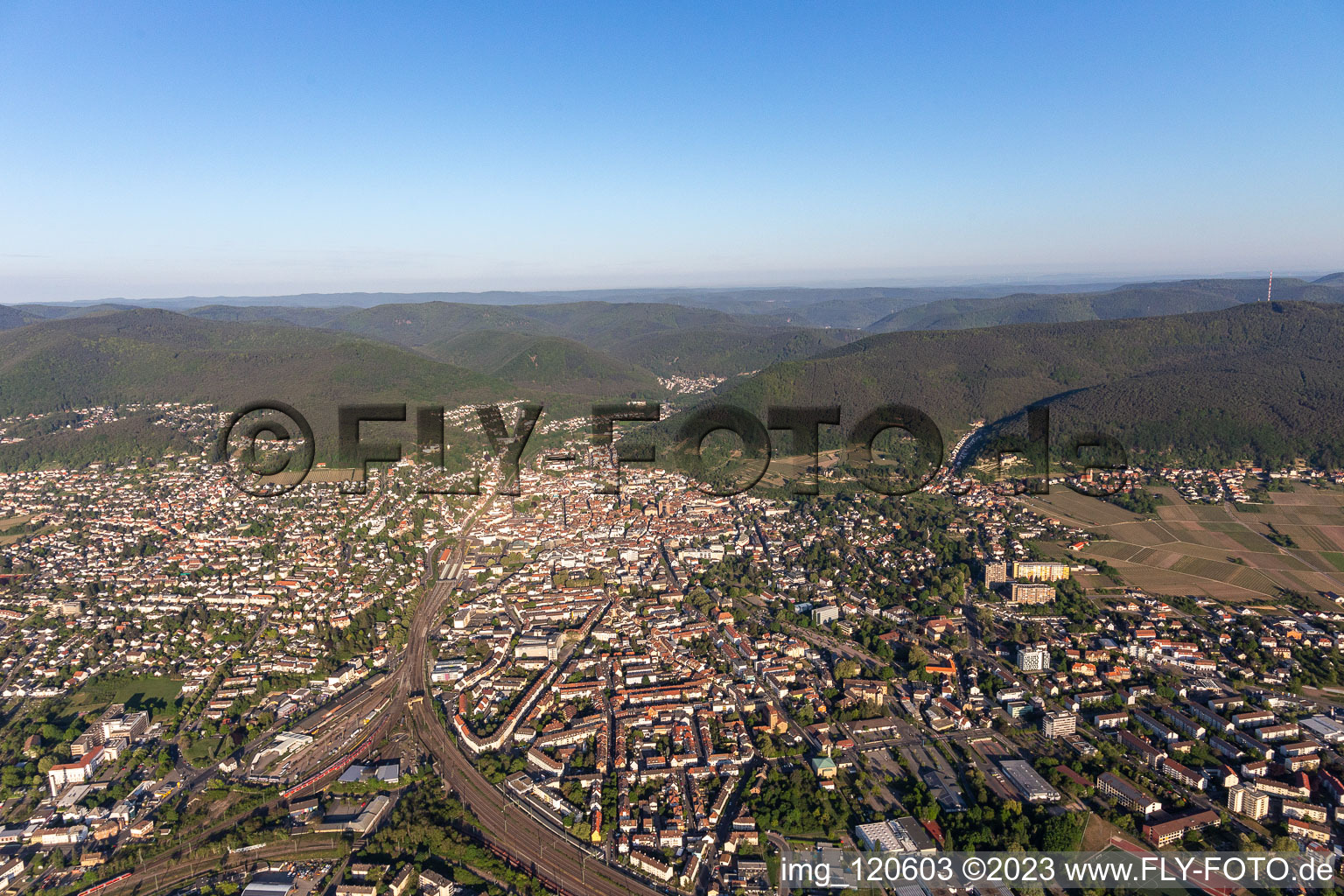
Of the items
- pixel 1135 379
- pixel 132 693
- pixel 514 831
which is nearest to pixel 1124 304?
pixel 1135 379

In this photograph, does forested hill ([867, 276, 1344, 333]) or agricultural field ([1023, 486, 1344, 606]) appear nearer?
agricultural field ([1023, 486, 1344, 606])

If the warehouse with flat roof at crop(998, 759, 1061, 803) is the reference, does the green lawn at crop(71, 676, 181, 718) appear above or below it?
above

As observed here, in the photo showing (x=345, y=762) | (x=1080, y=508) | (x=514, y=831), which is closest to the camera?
(x=514, y=831)

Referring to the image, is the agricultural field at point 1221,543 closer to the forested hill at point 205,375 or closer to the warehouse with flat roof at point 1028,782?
the warehouse with flat roof at point 1028,782

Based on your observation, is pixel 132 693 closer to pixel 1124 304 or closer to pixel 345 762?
pixel 345 762

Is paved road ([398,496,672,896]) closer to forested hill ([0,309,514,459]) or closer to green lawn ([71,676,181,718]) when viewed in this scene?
green lawn ([71,676,181,718])

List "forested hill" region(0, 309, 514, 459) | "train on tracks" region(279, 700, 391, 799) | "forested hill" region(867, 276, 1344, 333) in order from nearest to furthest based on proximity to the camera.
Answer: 1. "train on tracks" region(279, 700, 391, 799)
2. "forested hill" region(0, 309, 514, 459)
3. "forested hill" region(867, 276, 1344, 333)

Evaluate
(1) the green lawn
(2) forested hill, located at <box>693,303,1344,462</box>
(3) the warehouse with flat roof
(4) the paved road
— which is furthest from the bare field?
(1) the green lawn

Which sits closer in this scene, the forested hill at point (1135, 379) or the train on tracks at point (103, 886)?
the train on tracks at point (103, 886)

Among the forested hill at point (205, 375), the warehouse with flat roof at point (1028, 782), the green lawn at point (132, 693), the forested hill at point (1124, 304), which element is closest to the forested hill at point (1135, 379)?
the forested hill at point (205, 375)
